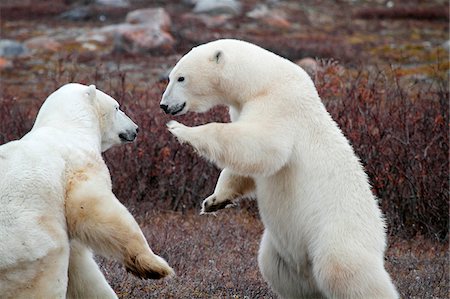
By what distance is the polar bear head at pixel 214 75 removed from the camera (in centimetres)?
390

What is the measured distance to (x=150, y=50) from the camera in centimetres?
1650

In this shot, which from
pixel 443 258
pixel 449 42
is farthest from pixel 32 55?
pixel 443 258

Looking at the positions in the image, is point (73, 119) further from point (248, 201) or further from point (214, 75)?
point (248, 201)

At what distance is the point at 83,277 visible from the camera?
144 inches

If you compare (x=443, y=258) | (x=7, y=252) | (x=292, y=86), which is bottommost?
(x=443, y=258)

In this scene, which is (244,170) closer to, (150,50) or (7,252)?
(7,252)

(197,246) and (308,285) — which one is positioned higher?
(308,285)

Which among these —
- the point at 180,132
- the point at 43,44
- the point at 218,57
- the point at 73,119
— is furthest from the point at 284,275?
the point at 43,44

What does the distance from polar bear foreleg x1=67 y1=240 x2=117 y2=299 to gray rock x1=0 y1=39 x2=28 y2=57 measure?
13.1 meters

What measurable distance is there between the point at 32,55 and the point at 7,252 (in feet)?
44.7

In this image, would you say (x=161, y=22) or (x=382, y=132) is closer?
(x=382, y=132)

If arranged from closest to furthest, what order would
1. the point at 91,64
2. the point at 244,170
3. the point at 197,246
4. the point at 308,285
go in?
1. the point at 244,170
2. the point at 308,285
3. the point at 197,246
4. the point at 91,64

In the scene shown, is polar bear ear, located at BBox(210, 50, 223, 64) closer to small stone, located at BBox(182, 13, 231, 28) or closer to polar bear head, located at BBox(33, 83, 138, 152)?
polar bear head, located at BBox(33, 83, 138, 152)

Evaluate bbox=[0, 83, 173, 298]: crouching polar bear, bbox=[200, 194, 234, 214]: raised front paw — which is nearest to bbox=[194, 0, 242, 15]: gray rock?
bbox=[200, 194, 234, 214]: raised front paw
